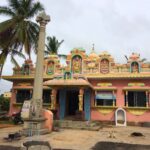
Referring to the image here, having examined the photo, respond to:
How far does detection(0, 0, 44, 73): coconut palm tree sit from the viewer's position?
2089 cm

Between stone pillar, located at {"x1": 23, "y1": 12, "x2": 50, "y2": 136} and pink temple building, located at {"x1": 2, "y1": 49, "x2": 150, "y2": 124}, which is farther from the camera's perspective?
pink temple building, located at {"x1": 2, "y1": 49, "x2": 150, "y2": 124}

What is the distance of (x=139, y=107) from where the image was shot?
1875cm

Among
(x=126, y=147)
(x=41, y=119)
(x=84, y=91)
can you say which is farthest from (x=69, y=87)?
(x=126, y=147)

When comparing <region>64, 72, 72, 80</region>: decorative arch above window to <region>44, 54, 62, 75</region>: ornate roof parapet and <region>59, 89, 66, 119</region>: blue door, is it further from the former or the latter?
<region>59, 89, 66, 119</region>: blue door

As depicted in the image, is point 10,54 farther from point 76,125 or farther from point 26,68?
point 76,125

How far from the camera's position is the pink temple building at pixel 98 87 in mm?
18781

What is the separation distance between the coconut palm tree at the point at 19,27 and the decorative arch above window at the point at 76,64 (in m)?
4.90

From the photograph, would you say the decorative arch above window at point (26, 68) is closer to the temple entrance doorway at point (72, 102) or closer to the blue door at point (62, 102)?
the blue door at point (62, 102)

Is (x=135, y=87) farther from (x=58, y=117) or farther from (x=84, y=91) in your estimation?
(x=58, y=117)

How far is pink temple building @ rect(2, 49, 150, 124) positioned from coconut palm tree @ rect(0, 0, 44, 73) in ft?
10.5

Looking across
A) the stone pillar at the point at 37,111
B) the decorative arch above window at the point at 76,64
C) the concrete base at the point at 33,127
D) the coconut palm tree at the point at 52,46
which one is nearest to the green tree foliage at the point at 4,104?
the coconut palm tree at the point at 52,46

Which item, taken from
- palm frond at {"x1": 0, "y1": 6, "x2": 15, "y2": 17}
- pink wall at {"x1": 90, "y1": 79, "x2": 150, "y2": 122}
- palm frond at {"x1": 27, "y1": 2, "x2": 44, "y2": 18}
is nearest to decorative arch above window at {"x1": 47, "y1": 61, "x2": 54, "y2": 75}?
pink wall at {"x1": 90, "y1": 79, "x2": 150, "y2": 122}

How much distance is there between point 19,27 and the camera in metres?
21.5

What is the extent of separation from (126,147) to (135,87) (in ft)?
35.9
